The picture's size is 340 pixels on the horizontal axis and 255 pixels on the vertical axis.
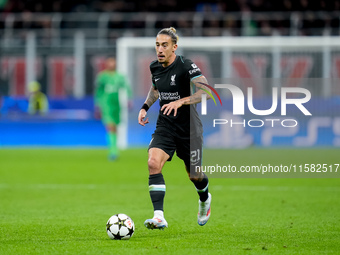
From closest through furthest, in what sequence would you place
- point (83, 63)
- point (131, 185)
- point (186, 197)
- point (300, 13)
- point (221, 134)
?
point (186, 197)
point (131, 185)
point (221, 134)
point (83, 63)
point (300, 13)

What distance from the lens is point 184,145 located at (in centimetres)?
732

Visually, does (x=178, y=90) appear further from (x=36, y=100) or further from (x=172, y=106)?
(x=36, y=100)

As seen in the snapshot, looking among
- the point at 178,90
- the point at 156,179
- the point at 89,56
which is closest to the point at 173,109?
the point at 178,90

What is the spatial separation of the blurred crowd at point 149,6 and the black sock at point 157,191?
17620 mm

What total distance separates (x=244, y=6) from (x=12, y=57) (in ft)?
28.2

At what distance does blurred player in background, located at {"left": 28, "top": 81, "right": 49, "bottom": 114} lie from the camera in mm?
21516

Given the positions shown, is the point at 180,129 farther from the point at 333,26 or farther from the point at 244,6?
the point at 244,6

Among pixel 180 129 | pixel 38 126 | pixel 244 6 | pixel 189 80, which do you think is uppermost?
pixel 244 6

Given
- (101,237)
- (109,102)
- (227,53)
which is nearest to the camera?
(101,237)

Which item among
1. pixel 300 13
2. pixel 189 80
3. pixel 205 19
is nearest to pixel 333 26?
pixel 300 13

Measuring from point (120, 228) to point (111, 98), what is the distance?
36.7 feet

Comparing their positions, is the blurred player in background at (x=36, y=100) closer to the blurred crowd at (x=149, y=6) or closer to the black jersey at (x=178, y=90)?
the blurred crowd at (x=149, y=6)

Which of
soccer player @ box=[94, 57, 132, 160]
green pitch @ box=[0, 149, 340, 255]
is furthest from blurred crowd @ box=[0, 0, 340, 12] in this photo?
green pitch @ box=[0, 149, 340, 255]

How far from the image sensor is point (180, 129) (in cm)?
728
